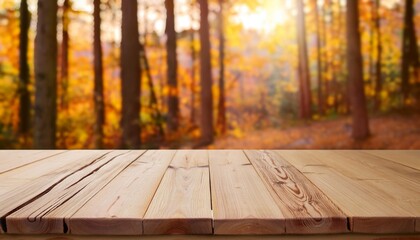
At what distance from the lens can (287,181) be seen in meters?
1.74

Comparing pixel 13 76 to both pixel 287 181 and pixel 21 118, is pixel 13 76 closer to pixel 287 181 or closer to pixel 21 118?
pixel 21 118

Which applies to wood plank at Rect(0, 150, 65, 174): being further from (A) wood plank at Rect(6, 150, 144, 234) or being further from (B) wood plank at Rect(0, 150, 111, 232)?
(A) wood plank at Rect(6, 150, 144, 234)

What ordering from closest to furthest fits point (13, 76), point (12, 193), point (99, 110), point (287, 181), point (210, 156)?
1. point (12, 193)
2. point (287, 181)
3. point (210, 156)
4. point (99, 110)
5. point (13, 76)

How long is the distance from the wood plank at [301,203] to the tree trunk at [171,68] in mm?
10732

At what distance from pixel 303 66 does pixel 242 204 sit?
1662 cm

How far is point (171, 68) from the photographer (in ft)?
43.0

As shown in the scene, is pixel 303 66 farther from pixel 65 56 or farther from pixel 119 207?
pixel 119 207

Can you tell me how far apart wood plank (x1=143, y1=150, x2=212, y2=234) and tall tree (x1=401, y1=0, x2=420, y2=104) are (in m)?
14.1

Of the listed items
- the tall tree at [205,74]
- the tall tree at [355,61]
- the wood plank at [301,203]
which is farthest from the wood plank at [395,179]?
the tall tree at [205,74]

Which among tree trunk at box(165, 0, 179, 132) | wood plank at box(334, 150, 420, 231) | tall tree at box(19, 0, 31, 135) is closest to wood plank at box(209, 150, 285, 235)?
wood plank at box(334, 150, 420, 231)

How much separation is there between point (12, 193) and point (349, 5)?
8.86 m

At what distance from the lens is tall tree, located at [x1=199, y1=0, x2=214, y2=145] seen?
35.9 ft

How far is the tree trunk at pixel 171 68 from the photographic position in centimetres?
1246

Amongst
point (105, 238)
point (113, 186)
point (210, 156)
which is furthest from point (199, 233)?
point (210, 156)
